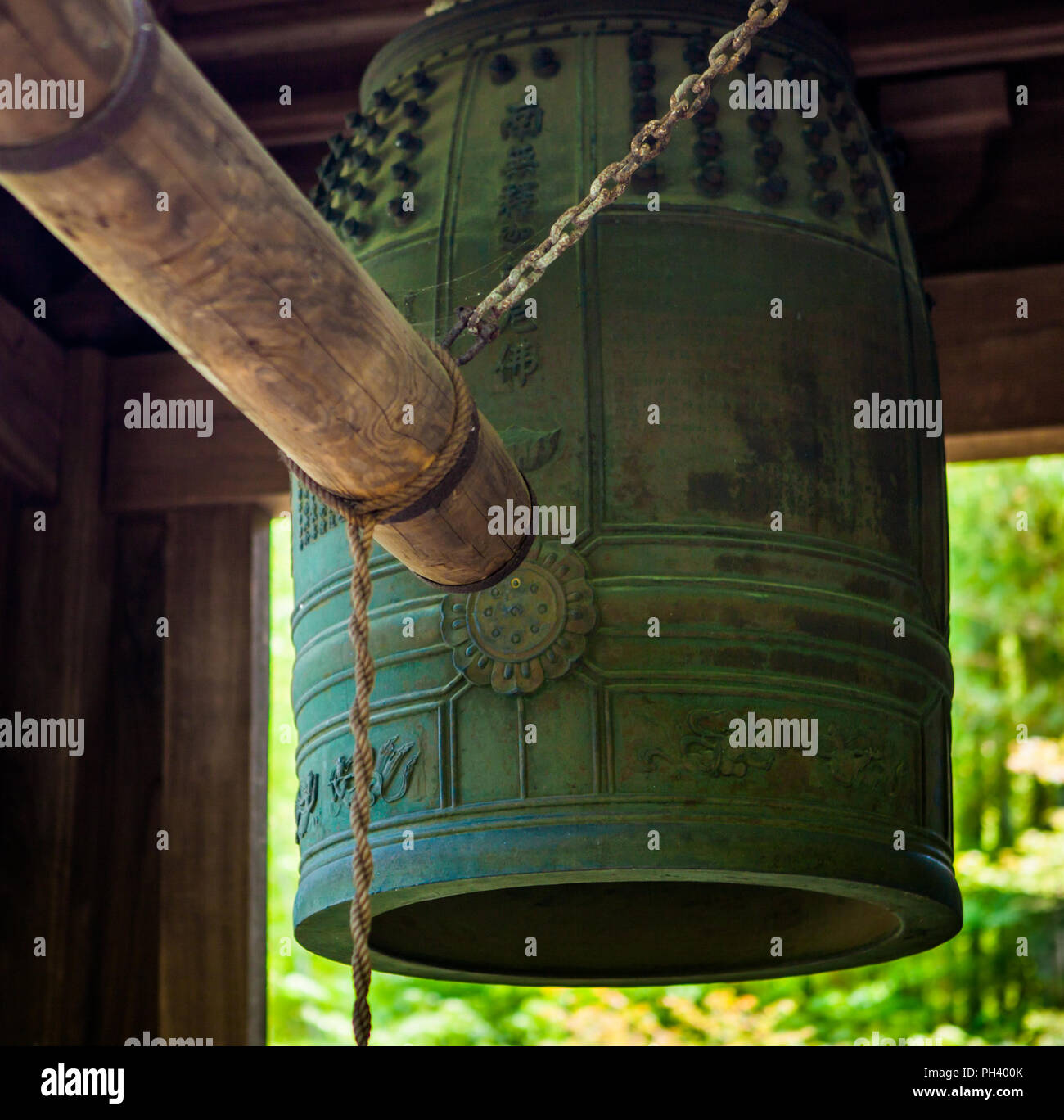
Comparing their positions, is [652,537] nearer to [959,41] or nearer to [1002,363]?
[1002,363]

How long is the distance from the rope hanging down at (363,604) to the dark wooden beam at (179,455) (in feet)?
5.79

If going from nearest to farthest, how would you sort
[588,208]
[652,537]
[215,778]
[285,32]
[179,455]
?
[588,208] < [652,537] < [285,32] < [215,778] < [179,455]

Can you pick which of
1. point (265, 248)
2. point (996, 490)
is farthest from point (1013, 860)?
point (265, 248)

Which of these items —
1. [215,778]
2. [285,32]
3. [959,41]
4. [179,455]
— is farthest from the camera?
[179,455]

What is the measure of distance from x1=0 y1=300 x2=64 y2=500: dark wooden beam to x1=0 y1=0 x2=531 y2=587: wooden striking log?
196 centimetres

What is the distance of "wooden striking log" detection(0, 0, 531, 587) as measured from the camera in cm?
131

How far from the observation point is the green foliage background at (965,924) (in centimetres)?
725

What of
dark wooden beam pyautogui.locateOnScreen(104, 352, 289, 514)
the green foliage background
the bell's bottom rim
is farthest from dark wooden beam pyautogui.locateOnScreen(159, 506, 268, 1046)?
the green foliage background

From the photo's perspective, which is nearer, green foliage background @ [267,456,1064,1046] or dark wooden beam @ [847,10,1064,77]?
dark wooden beam @ [847,10,1064,77]

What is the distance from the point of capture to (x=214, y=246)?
4.67ft

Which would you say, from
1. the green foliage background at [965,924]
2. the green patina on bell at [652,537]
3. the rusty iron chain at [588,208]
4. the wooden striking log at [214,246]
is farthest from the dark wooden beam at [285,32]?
the green foliage background at [965,924]

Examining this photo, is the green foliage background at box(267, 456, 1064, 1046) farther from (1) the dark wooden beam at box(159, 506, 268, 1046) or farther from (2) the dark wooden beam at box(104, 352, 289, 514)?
(1) the dark wooden beam at box(159, 506, 268, 1046)

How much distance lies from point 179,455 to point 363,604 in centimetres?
199

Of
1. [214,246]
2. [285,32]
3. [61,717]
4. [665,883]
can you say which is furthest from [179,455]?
[214,246]
